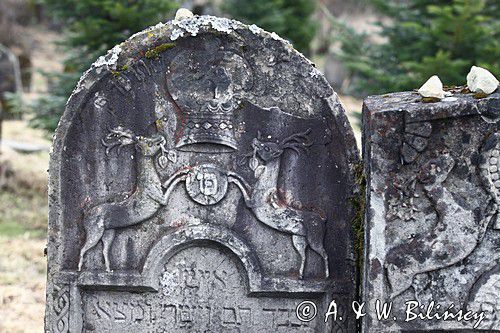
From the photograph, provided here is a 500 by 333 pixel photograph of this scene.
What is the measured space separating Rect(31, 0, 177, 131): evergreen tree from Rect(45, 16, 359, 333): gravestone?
536cm

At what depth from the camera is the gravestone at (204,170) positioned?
15.3 ft

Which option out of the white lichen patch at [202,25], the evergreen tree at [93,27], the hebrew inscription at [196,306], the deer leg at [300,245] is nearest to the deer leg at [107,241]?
the hebrew inscription at [196,306]

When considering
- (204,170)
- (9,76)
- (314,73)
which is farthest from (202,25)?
(9,76)

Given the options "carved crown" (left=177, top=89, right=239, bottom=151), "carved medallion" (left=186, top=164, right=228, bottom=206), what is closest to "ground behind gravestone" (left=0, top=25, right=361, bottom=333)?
"carved medallion" (left=186, top=164, right=228, bottom=206)

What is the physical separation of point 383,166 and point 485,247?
70 centimetres

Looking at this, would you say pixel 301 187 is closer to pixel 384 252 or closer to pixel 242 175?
pixel 242 175

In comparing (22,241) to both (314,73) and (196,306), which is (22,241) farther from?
(314,73)

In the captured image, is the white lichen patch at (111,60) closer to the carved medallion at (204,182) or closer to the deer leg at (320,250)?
the carved medallion at (204,182)

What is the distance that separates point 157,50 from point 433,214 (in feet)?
5.84

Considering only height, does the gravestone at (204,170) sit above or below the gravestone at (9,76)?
below

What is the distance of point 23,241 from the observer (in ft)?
29.9

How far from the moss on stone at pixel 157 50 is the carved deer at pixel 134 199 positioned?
1.48 feet

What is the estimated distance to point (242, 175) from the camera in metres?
4.73

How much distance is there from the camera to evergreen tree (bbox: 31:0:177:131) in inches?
397
